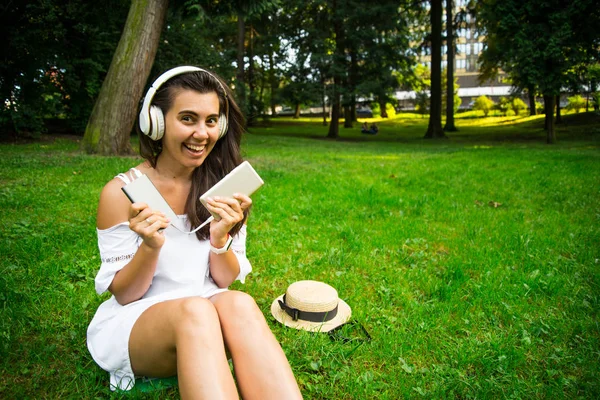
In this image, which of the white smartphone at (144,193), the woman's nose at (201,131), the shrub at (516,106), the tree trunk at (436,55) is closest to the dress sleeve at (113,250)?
the white smartphone at (144,193)

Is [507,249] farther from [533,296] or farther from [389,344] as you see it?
[389,344]

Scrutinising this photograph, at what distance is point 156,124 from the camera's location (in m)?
2.23

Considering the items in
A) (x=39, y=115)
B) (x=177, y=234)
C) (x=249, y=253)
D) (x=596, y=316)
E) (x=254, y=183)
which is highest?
(x=39, y=115)

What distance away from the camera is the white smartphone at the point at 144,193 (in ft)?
6.18

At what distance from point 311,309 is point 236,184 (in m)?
1.36

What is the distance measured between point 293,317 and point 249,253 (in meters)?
1.47

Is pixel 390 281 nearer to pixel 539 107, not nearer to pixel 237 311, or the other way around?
pixel 237 311

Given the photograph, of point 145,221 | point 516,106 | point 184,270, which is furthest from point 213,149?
point 516,106

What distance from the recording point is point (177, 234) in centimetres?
243

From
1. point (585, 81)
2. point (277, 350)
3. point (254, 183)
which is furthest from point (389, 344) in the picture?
point (585, 81)

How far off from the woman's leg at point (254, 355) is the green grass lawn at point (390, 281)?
0.62 m

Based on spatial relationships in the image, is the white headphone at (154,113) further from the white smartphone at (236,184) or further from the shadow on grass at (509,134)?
the shadow on grass at (509,134)

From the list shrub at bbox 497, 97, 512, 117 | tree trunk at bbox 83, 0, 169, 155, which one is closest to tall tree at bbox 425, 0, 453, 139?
tree trunk at bbox 83, 0, 169, 155

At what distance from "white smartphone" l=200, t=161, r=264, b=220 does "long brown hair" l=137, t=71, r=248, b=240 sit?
0.41m
